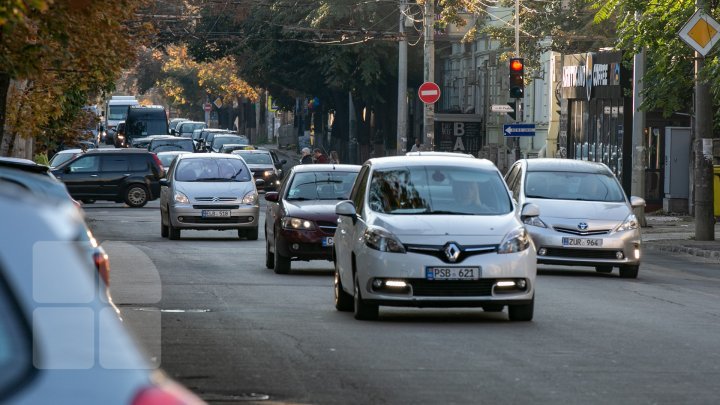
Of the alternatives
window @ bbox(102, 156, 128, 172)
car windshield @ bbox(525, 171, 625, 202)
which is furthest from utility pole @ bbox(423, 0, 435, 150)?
car windshield @ bbox(525, 171, 625, 202)

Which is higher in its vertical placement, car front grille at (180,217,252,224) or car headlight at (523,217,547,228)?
car headlight at (523,217,547,228)

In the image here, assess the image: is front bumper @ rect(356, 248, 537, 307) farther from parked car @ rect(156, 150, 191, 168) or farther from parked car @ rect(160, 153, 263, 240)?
parked car @ rect(156, 150, 191, 168)

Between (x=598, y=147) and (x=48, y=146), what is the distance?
1717 cm

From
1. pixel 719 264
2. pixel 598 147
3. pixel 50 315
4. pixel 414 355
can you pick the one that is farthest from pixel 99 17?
pixel 598 147

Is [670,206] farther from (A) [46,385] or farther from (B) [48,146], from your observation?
(A) [46,385]

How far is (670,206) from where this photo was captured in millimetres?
42219

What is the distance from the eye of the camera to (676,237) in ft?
108

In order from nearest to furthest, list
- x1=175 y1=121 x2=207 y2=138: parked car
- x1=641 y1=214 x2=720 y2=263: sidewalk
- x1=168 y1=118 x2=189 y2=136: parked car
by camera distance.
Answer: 1. x1=641 y1=214 x2=720 y2=263: sidewalk
2. x1=175 y1=121 x2=207 y2=138: parked car
3. x1=168 y1=118 x2=189 y2=136: parked car

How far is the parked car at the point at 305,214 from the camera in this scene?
70.6 ft

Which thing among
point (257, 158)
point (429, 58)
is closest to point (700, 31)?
point (429, 58)

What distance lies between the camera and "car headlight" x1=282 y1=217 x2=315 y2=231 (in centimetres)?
2162

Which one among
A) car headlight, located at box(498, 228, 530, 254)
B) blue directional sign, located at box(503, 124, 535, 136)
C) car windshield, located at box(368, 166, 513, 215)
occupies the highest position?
blue directional sign, located at box(503, 124, 535, 136)

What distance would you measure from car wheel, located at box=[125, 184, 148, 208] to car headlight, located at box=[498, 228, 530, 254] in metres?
31.9

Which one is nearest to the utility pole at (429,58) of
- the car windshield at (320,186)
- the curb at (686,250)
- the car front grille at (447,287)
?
the curb at (686,250)
